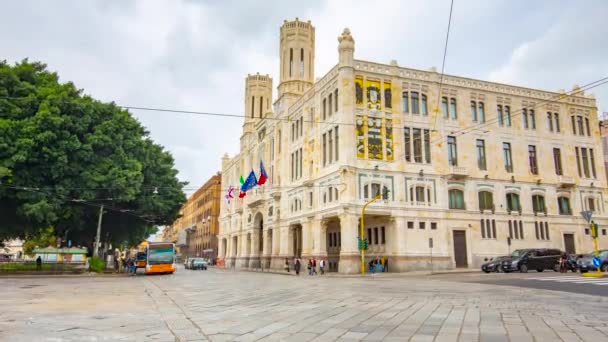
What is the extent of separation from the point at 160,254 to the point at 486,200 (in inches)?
1184

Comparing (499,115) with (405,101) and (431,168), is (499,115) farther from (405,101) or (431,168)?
(405,101)

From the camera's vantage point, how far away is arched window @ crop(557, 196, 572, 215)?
44.5 m

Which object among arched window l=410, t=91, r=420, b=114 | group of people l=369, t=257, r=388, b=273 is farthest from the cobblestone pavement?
arched window l=410, t=91, r=420, b=114

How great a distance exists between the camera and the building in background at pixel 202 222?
91312mm

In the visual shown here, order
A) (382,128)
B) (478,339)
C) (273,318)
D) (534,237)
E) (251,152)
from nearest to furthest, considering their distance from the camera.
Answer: (478,339) < (273,318) < (382,128) < (534,237) < (251,152)

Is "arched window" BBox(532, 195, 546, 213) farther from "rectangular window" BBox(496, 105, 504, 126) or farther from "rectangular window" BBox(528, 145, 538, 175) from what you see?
"rectangular window" BBox(496, 105, 504, 126)

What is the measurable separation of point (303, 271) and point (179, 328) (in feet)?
112

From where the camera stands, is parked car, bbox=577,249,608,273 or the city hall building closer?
parked car, bbox=577,249,608,273

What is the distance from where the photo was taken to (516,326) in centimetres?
905

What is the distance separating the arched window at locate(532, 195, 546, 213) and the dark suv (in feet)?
31.6

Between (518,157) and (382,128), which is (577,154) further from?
(382,128)

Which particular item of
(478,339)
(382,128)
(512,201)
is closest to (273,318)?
(478,339)

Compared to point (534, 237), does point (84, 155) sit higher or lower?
higher

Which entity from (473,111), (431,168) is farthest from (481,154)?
(431,168)
